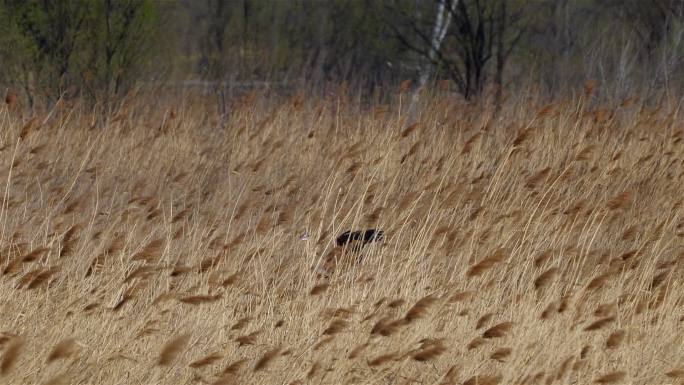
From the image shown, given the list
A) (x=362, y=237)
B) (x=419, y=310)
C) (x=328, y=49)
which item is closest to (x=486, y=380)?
(x=419, y=310)

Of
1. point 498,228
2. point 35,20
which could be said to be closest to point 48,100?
point 35,20

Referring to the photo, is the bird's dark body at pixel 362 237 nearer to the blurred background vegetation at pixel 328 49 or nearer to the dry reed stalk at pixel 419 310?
the dry reed stalk at pixel 419 310

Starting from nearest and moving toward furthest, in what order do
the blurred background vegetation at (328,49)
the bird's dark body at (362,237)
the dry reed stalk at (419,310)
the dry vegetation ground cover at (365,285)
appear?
the dry reed stalk at (419,310)
the dry vegetation ground cover at (365,285)
the bird's dark body at (362,237)
the blurred background vegetation at (328,49)

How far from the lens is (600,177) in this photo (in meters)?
5.89

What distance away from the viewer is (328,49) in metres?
19.5

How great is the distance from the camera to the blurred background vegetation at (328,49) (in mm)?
9820

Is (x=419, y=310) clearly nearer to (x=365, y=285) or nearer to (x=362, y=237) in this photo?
(x=365, y=285)

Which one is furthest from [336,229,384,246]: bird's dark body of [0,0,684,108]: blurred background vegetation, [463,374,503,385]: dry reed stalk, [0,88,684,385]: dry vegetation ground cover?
[0,0,684,108]: blurred background vegetation

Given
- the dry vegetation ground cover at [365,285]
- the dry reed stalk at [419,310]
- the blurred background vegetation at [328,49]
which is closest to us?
the dry reed stalk at [419,310]

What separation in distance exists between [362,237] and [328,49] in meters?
15.4

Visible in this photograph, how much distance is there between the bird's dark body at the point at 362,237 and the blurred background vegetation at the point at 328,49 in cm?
215

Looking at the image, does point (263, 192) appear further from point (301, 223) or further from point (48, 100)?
point (48, 100)

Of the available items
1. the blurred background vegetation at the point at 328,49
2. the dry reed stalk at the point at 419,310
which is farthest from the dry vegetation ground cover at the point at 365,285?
the blurred background vegetation at the point at 328,49

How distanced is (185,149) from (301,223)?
204cm
